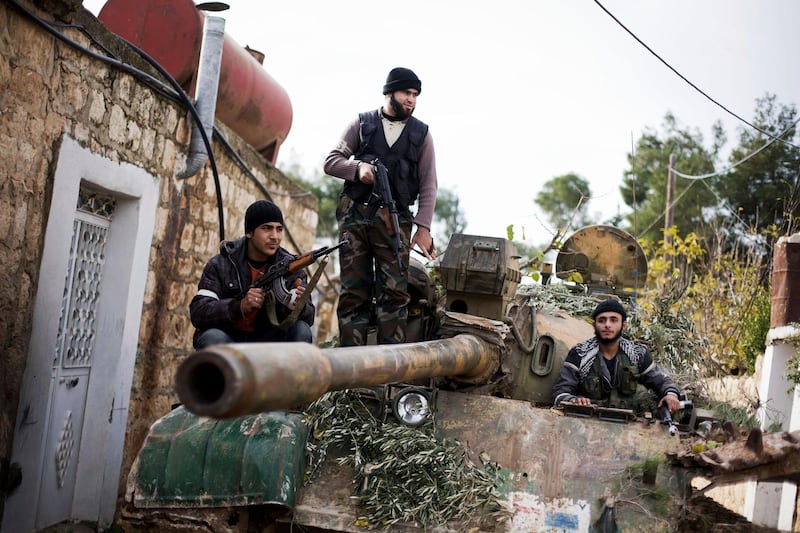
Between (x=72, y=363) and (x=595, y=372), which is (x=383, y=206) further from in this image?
(x=72, y=363)

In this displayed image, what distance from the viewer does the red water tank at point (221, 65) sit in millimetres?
8359

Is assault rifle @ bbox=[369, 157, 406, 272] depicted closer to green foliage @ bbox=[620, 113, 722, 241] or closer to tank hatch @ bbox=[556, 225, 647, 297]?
tank hatch @ bbox=[556, 225, 647, 297]

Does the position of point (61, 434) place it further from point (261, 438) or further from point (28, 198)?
point (261, 438)

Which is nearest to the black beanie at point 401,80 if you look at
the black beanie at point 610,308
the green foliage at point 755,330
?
the black beanie at point 610,308

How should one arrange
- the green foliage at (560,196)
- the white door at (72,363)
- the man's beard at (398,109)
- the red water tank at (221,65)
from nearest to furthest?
the man's beard at (398,109), the white door at (72,363), the red water tank at (221,65), the green foliage at (560,196)

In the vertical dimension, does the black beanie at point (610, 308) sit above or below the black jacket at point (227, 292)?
above

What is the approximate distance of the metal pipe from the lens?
8.14m

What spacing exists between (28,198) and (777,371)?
6.45m

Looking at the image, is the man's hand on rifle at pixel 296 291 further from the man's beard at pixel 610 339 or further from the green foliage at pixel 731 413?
the green foliage at pixel 731 413

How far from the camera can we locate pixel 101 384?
23.9ft

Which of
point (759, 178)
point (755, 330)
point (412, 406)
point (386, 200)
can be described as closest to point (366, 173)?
point (386, 200)

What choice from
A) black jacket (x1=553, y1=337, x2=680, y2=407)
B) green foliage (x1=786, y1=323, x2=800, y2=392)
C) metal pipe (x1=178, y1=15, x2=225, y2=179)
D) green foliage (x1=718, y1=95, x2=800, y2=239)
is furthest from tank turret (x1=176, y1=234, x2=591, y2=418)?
green foliage (x1=718, y1=95, x2=800, y2=239)

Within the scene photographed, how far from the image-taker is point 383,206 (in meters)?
6.17

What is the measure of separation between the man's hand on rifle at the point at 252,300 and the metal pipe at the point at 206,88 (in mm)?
2913
